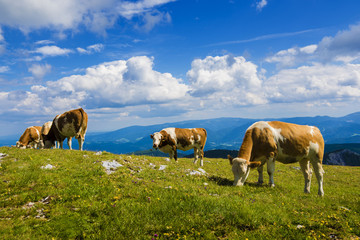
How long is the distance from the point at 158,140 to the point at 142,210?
14.5 metres

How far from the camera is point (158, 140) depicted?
22359 mm

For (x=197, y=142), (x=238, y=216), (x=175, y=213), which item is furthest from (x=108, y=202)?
(x=197, y=142)

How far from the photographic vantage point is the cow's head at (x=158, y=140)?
22156mm

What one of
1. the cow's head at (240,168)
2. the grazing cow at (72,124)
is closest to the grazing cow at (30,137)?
the grazing cow at (72,124)

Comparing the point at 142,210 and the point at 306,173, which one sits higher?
the point at 142,210

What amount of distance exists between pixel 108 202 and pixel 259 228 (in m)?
5.79

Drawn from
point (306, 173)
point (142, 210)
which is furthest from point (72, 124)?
point (306, 173)

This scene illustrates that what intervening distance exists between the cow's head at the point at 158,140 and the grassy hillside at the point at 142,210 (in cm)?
1003

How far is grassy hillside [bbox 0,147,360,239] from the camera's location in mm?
6762

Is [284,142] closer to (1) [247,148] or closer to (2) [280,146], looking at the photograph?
(2) [280,146]

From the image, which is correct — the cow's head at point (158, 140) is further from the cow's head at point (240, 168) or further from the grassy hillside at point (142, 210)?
the cow's head at point (240, 168)

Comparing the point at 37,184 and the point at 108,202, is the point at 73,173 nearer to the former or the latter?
the point at 37,184

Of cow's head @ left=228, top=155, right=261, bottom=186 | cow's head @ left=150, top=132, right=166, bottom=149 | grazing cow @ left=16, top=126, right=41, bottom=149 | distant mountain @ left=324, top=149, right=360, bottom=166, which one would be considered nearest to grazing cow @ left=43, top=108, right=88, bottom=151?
cow's head @ left=150, top=132, right=166, bottom=149

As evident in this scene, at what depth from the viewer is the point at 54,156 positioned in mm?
14258
